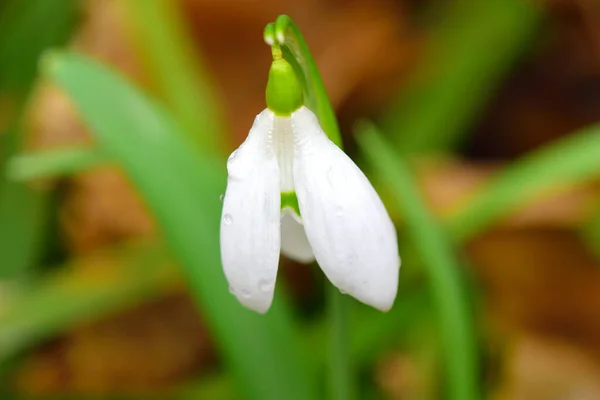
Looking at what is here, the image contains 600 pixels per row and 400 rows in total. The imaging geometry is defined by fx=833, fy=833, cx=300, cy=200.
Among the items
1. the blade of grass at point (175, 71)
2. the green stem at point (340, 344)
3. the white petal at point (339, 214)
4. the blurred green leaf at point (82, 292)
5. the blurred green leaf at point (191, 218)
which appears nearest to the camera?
the white petal at point (339, 214)

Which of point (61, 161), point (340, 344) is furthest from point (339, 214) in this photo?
point (61, 161)

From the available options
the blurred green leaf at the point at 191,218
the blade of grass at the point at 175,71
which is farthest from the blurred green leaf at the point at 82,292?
the blurred green leaf at the point at 191,218

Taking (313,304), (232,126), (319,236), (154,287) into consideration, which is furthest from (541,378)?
(319,236)

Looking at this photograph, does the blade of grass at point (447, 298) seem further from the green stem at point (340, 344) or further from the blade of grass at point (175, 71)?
the blade of grass at point (175, 71)

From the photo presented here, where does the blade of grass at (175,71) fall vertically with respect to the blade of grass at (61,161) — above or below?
above

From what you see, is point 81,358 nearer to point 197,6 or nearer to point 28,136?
point 28,136

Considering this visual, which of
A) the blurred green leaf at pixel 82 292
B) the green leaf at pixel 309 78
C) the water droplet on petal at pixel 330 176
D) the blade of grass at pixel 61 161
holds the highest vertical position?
the green leaf at pixel 309 78

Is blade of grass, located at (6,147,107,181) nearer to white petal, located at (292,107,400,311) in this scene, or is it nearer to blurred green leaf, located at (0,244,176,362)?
blurred green leaf, located at (0,244,176,362)
